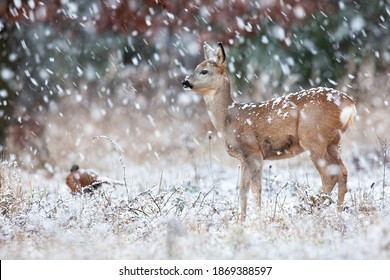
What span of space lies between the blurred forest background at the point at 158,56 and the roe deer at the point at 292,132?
4.88 meters

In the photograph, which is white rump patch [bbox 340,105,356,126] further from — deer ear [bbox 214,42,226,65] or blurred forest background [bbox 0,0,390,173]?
blurred forest background [bbox 0,0,390,173]

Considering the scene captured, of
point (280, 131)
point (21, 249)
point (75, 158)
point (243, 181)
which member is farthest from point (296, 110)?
point (75, 158)

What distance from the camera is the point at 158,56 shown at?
543 inches

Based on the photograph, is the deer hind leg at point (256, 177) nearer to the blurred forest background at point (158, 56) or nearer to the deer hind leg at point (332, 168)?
the deer hind leg at point (332, 168)

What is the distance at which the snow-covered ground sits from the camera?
521 centimetres

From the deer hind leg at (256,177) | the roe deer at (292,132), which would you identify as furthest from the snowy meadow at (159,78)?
the deer hind leg at (256,177)

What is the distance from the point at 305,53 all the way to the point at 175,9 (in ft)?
8.95

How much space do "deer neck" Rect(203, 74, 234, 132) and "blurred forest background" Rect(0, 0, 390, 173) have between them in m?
4.39

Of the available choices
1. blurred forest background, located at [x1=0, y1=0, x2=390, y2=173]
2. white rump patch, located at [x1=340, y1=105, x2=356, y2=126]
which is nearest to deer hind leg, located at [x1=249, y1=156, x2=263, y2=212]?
white rump patch, located at [x1=340, y1=105, x2=356, y2=126]

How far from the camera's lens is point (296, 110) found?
23.7 ft

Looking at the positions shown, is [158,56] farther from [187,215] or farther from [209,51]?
[187,215]

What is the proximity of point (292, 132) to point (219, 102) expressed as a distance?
3.69ft
